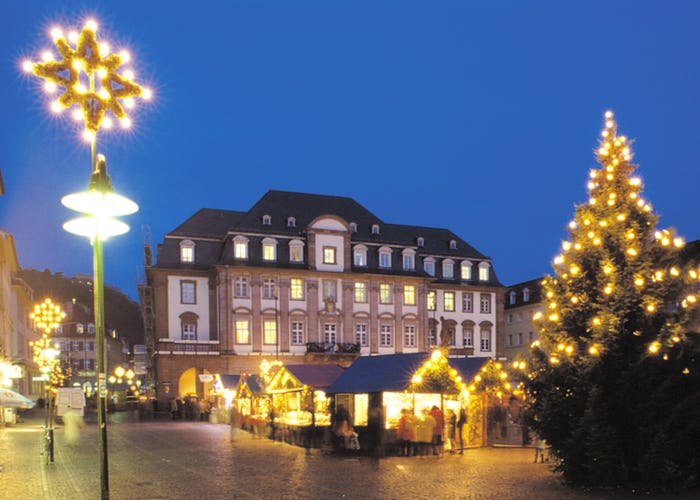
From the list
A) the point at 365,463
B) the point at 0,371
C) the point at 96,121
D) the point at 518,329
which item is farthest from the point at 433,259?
the point at 96,121

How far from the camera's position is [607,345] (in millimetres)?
14352

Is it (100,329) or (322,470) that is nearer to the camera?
(100,329)

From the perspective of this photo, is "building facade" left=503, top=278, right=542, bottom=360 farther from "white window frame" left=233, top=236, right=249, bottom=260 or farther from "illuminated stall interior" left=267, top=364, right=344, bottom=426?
"illuminated stall interior" left=267, top=364, right=344, bottom=426

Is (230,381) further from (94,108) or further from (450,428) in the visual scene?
(94,108)

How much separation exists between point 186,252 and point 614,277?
43.7 meters

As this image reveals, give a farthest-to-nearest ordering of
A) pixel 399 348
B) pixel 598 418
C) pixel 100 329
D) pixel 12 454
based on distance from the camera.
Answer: pixel 399 348 → pixel 12 454 → pixel 598 418 → pixel 100 329

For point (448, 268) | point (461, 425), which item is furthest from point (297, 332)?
point (461, 425)

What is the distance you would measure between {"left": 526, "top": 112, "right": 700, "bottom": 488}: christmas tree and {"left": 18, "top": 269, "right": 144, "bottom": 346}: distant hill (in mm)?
106023

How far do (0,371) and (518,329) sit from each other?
4858 centimetres

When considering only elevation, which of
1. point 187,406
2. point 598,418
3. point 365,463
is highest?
point 598,418

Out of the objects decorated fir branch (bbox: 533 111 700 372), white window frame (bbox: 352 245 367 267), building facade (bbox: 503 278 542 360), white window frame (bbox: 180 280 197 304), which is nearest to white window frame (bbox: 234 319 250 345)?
white window frame (bbox: 180 280 197 304)

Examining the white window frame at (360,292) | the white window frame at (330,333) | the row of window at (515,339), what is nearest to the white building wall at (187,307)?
the white window frame at (330,333)

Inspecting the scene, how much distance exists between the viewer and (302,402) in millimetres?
25141

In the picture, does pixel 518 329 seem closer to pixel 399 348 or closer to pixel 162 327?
pixel 399 348
